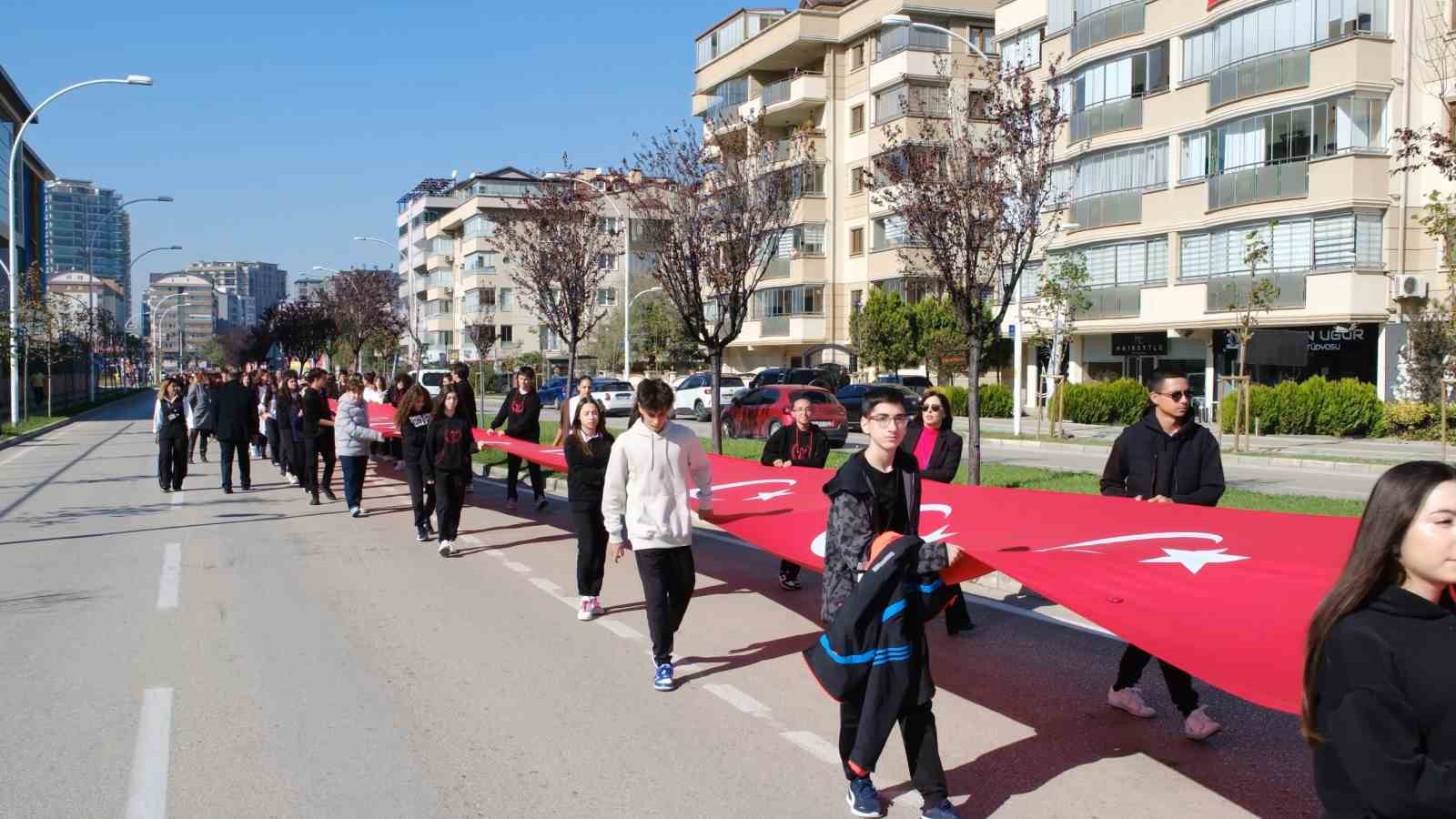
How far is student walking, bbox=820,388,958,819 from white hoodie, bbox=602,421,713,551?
7.14ft

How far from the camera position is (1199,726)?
6.11 m

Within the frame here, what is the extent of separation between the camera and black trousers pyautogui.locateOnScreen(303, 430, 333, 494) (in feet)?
58.4

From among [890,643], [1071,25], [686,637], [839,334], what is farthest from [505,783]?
[839,334]

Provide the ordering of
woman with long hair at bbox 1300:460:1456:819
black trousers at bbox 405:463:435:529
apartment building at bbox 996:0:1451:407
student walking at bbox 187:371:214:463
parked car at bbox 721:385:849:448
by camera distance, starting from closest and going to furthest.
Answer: woman with long hair at bbox 1300:460:1456:819 → black trousers at bbox 405:463:435:529 → student walking at bbox 187:371:214:463 → parked car at bbox 721:385:849:448 → apartment building at bbox 996:0:1451:407

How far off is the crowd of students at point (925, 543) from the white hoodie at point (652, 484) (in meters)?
0.01

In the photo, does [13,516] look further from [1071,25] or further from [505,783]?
[1071,25]

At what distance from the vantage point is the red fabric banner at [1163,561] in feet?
14.7

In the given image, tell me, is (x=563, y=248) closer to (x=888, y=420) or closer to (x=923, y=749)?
(x=888, y=420)

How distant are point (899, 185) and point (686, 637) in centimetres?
1140

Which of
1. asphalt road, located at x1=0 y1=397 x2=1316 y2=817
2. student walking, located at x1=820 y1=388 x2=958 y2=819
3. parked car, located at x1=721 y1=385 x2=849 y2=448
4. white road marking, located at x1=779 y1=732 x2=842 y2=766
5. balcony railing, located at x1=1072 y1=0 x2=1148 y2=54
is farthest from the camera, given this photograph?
balcony railing, located at x1=1072 y1=0 x2=1148 y2=54

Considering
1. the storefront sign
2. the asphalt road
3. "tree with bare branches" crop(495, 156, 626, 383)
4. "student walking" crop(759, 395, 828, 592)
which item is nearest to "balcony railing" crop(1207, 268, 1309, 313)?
the storefront sign

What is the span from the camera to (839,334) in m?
60.8

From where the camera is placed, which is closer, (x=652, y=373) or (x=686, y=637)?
(x=686, y=637)

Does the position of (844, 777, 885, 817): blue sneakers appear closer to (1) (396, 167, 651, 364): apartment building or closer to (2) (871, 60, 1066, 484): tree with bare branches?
(2) (871, 60, 1066, 484): tree with bare branches
